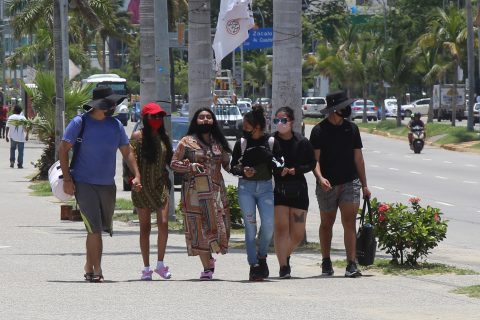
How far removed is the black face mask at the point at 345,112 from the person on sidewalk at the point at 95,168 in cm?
224

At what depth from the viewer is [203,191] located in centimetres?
1239

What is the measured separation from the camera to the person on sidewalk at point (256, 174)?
12.4m

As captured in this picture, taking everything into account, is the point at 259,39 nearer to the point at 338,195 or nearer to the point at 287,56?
the point at 287,56

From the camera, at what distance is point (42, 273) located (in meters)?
12.9

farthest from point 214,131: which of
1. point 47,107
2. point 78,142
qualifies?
point 47,107

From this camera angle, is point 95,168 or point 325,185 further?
point 325,185

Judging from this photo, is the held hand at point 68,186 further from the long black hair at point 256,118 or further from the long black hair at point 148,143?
the long black hair at point 256,118

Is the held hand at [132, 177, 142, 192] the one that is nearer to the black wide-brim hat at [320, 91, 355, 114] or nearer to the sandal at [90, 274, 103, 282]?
the sandal at [90, 274, 103, 282]

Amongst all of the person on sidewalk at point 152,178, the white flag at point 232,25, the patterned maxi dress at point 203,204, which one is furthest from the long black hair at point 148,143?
the white flag at point 232,25

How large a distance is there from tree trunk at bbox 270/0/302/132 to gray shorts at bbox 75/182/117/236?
4.19m

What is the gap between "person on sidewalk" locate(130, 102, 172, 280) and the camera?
12.6m

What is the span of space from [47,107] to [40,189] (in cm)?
428

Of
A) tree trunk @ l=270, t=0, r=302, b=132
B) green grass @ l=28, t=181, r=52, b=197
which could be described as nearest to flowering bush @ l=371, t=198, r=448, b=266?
tree trunk @ l=270, t=0, r=302, b=132

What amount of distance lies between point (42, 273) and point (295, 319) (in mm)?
4072
